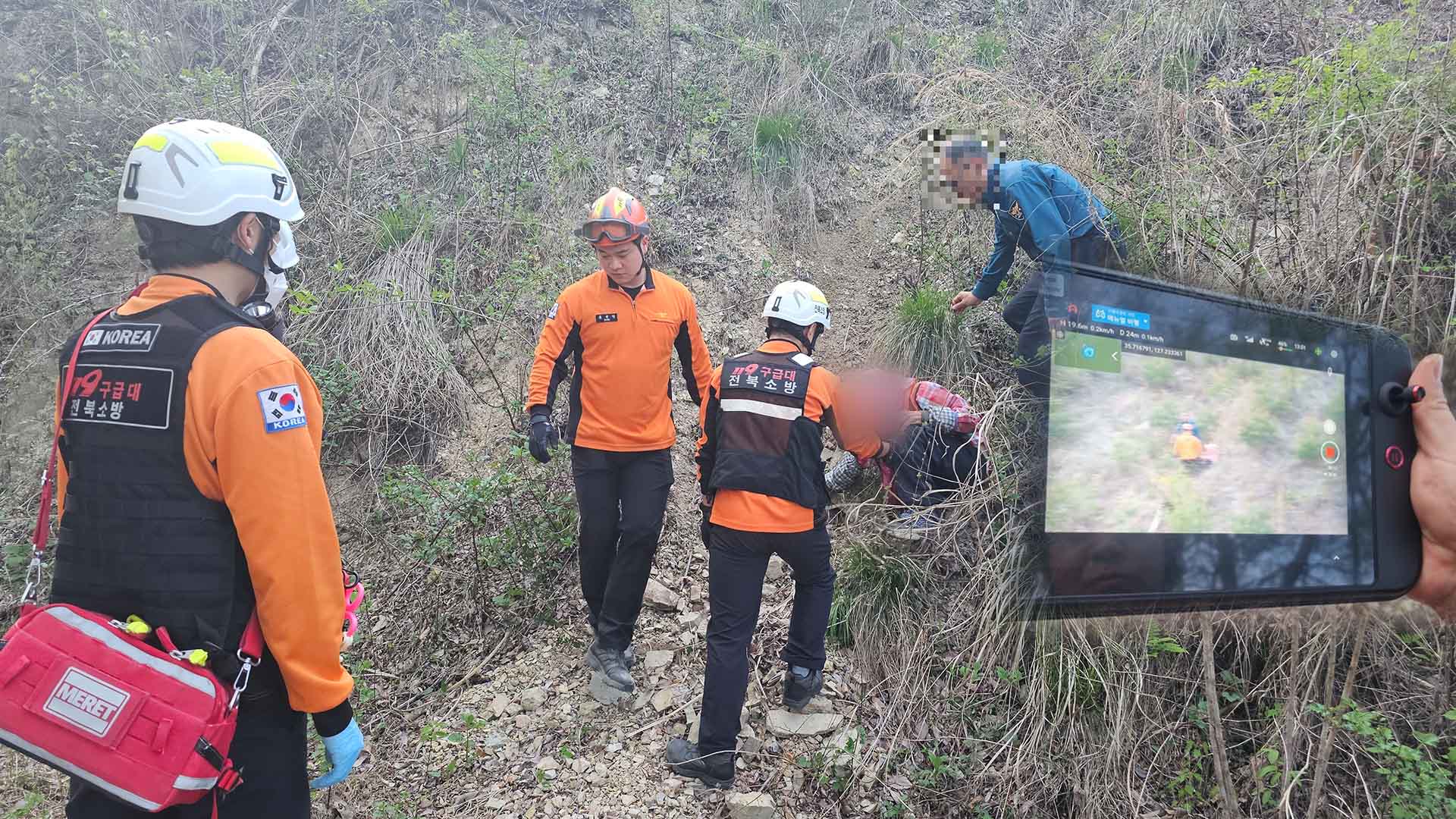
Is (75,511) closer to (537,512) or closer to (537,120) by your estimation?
(537,512)

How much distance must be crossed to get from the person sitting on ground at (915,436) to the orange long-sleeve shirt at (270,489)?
7.92ft

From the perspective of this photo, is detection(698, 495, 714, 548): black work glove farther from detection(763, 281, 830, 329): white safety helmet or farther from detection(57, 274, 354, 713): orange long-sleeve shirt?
detection(57, 274, 354, 713): orange long-sleeve shirt

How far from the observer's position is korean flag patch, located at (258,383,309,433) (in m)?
1.95

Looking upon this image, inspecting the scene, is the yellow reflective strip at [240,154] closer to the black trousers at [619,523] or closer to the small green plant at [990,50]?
the black trousers at [619,523]

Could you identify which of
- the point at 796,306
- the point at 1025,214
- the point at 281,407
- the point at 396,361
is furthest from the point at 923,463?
the point at 396,361

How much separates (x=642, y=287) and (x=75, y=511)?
8.49 ft

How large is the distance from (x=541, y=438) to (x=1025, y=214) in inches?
113

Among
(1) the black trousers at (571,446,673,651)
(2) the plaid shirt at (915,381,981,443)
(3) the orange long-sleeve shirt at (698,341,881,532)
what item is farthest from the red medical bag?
(2) the plaid shirt at (915,381,981,443)

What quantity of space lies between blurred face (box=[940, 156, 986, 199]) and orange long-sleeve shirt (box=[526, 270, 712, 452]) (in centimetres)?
193

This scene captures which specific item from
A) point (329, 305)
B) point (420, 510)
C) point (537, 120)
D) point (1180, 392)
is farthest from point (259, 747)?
point (537, 120)

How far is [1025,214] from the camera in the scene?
4.25 meters

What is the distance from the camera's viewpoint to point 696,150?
714cm

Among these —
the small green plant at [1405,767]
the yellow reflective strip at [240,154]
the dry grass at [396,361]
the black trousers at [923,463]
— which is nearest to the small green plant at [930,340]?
the black trousers at [923,463]

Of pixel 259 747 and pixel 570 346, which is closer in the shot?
pixel 259 747
